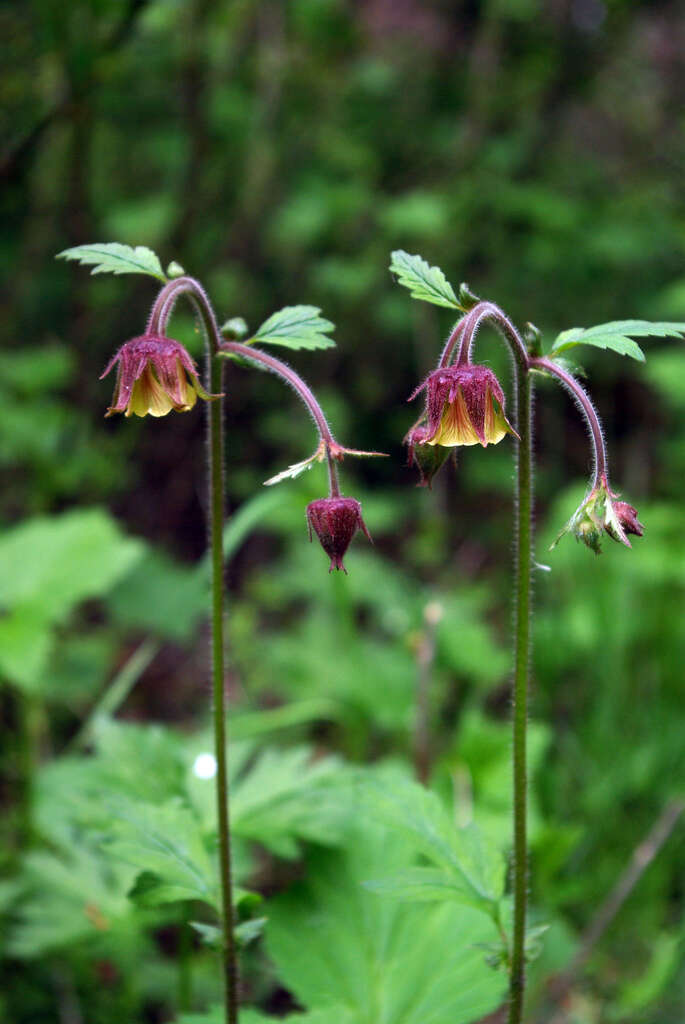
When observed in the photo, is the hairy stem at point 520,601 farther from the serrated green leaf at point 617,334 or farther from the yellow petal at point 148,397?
the yellow petal at point 148,397

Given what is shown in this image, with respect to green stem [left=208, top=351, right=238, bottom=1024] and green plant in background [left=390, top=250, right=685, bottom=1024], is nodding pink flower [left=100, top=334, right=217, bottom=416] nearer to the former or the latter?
green stem [left=208, top=351, right=238, bottom=1024]

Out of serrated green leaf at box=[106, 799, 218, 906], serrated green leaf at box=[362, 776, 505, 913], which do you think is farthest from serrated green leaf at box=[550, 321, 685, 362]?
serrated green leaf at box=[106, 799, 218, 906]

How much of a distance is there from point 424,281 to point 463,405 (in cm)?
19

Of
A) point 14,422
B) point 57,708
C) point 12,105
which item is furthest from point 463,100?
point 57,708

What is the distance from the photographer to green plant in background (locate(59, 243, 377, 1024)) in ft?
4.01

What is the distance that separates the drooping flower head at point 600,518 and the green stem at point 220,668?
1.66 ft

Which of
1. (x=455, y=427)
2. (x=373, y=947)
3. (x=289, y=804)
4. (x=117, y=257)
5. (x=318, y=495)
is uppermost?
(x=117, y=257)

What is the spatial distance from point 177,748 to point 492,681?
1307 mm

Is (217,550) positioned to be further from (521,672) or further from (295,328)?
(521,672)

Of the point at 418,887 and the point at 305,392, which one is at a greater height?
the point at 305,392

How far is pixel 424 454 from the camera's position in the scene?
4.31 feet

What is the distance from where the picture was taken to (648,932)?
229 centimetres

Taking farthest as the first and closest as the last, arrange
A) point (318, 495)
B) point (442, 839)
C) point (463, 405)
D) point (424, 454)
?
point (318, 495), point (442, 839), point (424, 454), point (463, 405)

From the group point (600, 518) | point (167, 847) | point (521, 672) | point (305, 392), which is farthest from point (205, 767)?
point (600, 518)
